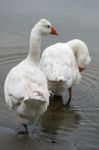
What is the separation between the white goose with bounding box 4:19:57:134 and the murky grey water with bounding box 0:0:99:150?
47 cm

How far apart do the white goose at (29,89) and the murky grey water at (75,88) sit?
0.47 meters

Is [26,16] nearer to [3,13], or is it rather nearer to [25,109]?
[3,13]

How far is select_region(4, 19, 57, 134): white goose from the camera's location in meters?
7.42

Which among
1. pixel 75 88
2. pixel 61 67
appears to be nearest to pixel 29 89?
pixel 61 67

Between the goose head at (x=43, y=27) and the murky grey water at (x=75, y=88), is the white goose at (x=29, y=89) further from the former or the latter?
the murky grey water at (x=75, y=88)

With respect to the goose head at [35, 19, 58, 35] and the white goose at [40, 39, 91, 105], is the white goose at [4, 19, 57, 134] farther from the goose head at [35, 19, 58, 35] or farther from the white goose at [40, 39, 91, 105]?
the white goose at [40, 39, 91, 105]

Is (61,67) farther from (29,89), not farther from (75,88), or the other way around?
(29,89)

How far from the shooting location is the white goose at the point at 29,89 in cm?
742

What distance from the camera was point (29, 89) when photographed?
7539 mm

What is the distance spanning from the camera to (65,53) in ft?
34.8

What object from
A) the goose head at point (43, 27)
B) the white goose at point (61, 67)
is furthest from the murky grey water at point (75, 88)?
Answer: the goose head at point (43, 27)

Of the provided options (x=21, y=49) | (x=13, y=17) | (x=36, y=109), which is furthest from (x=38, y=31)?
(x=13, y=17)

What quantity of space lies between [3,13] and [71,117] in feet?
22.0

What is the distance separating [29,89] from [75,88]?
151 inches
